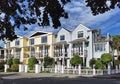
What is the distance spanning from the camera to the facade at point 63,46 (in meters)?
66.4

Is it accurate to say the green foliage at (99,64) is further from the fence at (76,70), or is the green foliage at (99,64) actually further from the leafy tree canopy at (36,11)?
the leafy tree canopy at (36,11)

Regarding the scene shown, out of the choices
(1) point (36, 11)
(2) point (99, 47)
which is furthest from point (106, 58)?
(1) point (36, 11)

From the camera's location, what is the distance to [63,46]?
235 feet

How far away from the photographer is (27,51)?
84.2 m

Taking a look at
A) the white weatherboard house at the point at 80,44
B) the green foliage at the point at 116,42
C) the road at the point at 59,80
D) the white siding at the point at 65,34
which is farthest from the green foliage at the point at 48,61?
the road at the point at 59,80

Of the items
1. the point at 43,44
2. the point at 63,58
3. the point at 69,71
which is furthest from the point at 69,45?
the point at 69,71

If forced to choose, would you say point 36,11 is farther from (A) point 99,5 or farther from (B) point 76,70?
(B) point 76,70

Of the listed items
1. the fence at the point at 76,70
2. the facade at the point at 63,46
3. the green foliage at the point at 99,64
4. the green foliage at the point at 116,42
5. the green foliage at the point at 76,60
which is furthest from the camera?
the facade at the point at 63,46

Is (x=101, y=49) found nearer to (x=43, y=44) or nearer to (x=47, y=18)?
(x=43, y=44)

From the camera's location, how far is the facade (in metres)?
66.4

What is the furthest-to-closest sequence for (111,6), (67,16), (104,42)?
1. (104,42)
2. (67,16)
3. (111,6)

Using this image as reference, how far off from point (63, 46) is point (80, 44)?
164 inches

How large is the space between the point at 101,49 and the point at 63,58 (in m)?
9.27

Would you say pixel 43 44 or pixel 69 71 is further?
pixel 43 44
